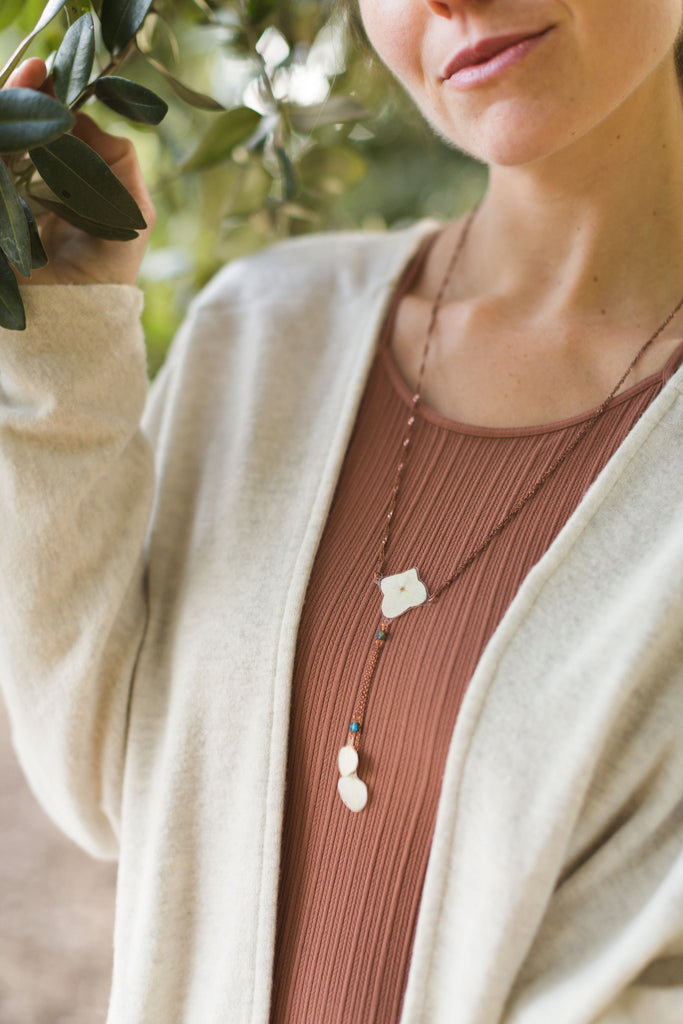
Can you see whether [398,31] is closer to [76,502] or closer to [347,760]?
[76,502]

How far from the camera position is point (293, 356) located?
1.05 meters

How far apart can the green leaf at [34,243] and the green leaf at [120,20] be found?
0.17 m

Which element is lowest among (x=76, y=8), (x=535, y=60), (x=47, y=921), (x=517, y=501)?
(x=47, y=921)

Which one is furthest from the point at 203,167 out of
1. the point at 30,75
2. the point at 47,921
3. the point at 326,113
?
the point at 47,921

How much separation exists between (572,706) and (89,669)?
1.55ft

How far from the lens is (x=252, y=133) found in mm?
1132

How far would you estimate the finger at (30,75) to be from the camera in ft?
2.45

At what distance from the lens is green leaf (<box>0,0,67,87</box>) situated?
0.68 m

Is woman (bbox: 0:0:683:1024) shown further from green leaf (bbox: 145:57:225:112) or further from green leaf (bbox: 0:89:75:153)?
green leaf (bbox: 0:89:75:153)

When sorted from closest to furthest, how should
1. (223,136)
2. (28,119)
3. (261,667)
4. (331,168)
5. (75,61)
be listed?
1. (28,119)
2. (75,61)
3. (261,667)
4. (223,136)
5. (331,168)

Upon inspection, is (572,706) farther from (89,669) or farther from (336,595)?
(89,669)

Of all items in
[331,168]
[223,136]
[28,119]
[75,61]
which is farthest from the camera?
[331,168]

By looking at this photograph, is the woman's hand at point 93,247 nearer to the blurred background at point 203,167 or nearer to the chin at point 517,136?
the blurred background at point 203,167

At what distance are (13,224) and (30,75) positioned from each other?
0.55ft
